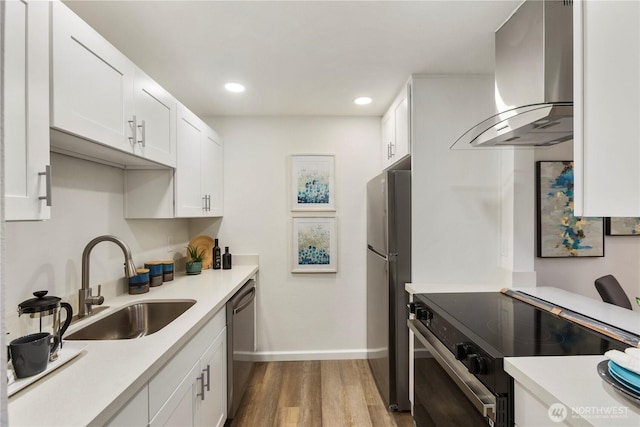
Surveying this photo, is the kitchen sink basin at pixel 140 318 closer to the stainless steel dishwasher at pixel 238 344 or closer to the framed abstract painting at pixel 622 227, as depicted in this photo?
the stainless steel dishwasher at pixel 238 344

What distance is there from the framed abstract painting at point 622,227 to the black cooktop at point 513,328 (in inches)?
54.4

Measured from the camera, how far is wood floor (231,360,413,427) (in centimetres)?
217

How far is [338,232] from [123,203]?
6.02 feet

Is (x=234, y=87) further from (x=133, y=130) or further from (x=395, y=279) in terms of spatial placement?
(x=395, y=279)

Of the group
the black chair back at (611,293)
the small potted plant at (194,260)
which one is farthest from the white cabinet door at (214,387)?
the black chair back at (611,293)

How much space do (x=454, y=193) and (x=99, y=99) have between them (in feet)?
6.92

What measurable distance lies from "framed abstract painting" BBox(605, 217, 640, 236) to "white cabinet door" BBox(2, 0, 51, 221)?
346 cm

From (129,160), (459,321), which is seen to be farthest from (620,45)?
(129,160)

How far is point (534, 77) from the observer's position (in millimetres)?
1361

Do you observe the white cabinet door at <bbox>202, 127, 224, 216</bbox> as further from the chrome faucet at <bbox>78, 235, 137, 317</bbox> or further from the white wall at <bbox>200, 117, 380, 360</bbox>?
the chrome faucet at <bbox>78, 235, 137, 317</bbox>

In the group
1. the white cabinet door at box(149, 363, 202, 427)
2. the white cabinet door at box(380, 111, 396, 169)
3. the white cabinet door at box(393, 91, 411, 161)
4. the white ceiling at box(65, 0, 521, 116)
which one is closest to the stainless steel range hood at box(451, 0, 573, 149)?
the white ceiling at box(65, 0, 521, 116)

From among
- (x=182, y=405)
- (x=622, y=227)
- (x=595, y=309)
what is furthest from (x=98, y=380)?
(x=622, y=227)

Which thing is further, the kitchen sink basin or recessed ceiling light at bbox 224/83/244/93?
recessed ceiling light at bbox 224/83/244/93

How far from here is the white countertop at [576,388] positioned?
0.77 meters
